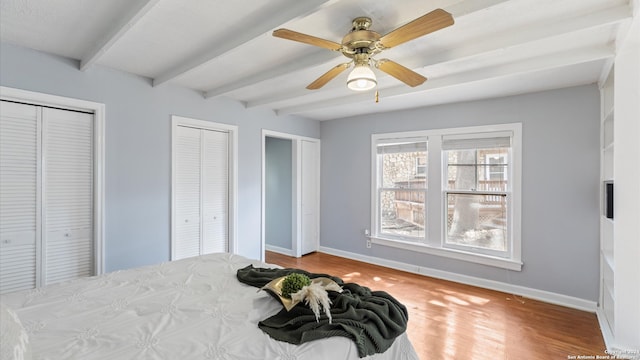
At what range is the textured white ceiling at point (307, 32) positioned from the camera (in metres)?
1.90

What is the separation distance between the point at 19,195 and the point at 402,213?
438 cm

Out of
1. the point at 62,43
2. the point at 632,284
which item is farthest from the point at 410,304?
the point at 62,43

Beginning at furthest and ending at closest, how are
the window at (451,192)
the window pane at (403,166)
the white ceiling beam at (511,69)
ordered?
the window pane at (403,166)
the window at (451,192)
the white ceiling beam at (511,69)

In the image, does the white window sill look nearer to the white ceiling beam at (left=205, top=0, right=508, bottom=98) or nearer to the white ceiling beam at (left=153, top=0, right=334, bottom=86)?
the white ceiling beam at (left=205, top=0, right=508, bottom=98)

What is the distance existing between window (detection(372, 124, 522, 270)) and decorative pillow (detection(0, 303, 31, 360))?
4160mm

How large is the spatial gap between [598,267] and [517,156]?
54.5 inches

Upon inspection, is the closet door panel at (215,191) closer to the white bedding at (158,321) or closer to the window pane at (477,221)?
the white bedding at (158,321)

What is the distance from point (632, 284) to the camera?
226cm

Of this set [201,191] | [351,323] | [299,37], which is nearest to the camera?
[351,323]

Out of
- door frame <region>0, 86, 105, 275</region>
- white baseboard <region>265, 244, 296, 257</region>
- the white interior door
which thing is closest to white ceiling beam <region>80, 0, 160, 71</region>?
door frame <region>0, 86, 105, 275</region>

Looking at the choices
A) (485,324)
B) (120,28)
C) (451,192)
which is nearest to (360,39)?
(120,28)

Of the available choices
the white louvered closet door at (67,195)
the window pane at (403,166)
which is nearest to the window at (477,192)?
the window pane at (403,166)

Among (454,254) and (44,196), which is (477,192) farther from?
(44,196)

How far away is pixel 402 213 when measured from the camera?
187 inches
